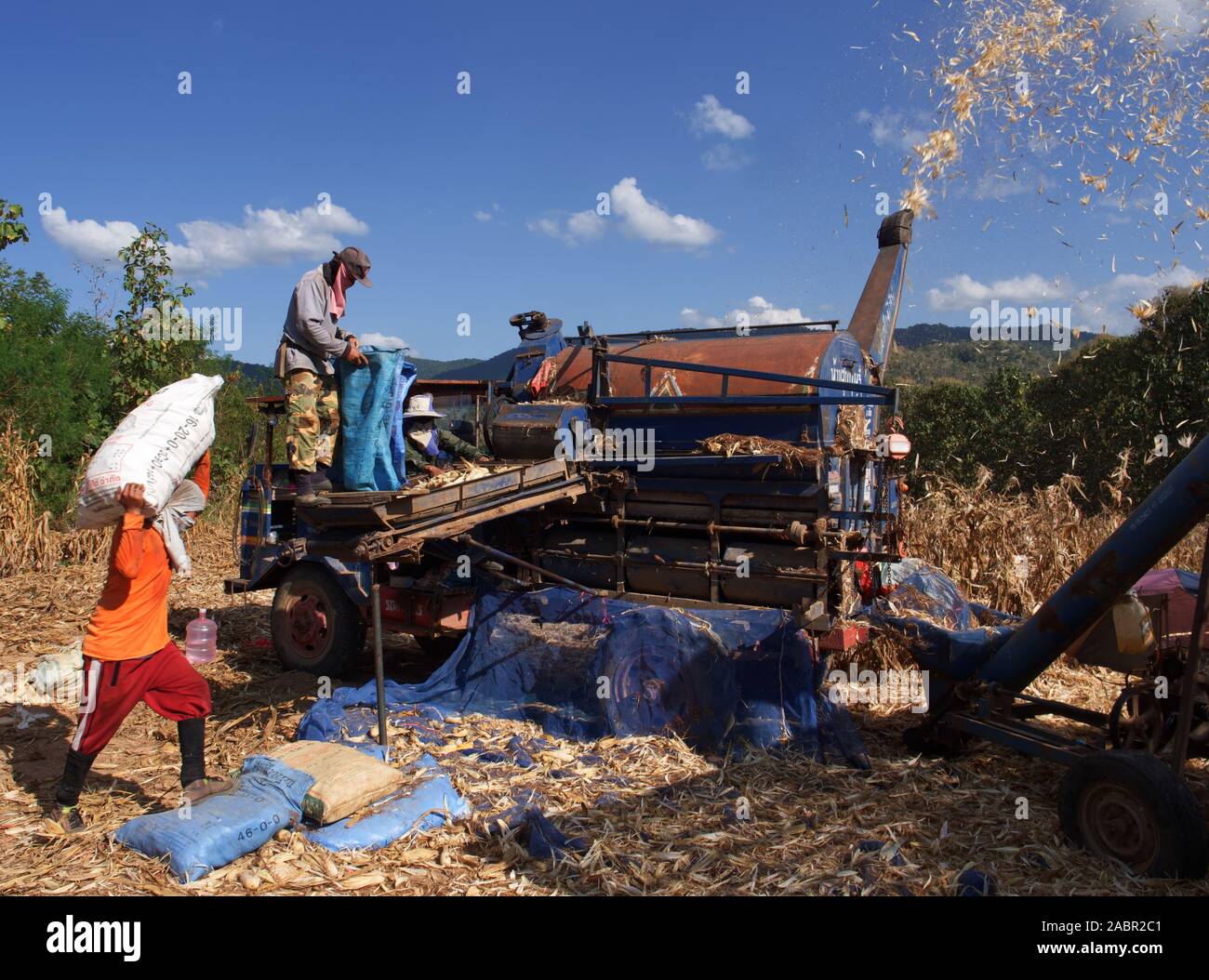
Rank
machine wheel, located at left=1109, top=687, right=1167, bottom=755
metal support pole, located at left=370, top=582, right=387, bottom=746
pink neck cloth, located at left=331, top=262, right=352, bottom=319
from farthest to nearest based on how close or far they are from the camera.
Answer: pink neck cloth, located at left=331, top=262, right=352, bottom=319 → metal support pole, located at left=370, top=582, right=387, bottom=746 → machine wheel, located at left=1109, top=687, right=1167, bottom=755

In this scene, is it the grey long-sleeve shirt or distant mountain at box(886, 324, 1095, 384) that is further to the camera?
distant mountain at box(886, 324, 1095, 384)

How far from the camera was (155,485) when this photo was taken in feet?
15.7

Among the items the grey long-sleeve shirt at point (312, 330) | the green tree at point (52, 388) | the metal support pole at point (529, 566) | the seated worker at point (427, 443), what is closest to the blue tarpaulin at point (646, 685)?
the metal support pole at point (529, 566)

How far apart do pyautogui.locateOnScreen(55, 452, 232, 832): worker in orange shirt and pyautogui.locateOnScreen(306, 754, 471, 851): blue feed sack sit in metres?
0.69

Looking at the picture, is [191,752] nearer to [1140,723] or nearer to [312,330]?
[312,330]

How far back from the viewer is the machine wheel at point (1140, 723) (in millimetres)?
4754

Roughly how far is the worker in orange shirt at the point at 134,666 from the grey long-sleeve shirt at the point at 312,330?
237 cm

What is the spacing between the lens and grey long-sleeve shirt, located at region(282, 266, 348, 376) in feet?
22.7

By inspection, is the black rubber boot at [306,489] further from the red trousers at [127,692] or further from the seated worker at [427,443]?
the red trousers at [127,692]

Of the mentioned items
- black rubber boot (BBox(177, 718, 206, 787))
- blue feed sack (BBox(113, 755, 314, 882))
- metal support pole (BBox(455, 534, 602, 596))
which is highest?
metal support pole (BBox(455, 534, 602, 596))

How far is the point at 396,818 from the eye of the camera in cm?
470

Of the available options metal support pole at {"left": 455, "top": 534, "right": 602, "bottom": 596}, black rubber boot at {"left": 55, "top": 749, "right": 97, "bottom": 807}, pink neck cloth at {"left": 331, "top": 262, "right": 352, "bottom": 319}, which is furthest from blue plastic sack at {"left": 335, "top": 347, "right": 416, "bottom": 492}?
black rubber boot at {"left": 55, "top": 749, "right": 97, "bottom": 807}

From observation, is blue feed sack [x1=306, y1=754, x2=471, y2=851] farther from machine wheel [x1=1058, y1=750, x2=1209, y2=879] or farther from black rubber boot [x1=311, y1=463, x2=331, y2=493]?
machine wheel [x1=1058, y1=750, x2=1209, y2=879]

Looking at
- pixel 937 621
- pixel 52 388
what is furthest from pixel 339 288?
pixel 52 388
